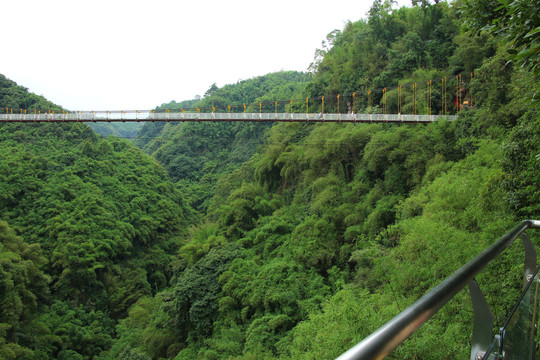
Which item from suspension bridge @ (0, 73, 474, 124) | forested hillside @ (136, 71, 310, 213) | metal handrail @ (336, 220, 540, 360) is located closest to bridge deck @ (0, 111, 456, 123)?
suspension bridge @ (0, 73, 474, 124)

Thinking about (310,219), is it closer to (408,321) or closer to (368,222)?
(368,222)

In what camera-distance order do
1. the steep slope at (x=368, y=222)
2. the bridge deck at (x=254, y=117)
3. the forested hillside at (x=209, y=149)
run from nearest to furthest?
1. the steep slope at (x=368, y=222)
2. the bridge deck at (x=254, y=117)
3. the forested hillside at (x=209, y=149)

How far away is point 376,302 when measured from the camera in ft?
19.5

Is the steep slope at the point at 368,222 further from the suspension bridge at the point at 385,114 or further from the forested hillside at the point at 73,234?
the forested hillside at the point at 73,234

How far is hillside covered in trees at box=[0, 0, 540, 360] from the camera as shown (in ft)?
17.3

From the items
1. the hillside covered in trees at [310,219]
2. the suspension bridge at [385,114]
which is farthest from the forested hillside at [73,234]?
the suspension bridge at [385,114]

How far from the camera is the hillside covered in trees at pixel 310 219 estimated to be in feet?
17.3

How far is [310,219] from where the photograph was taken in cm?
1242

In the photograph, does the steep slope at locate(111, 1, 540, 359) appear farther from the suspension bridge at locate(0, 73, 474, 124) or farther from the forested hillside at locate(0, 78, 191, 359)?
the forested hillside at locate(0, 78, 191, 359)

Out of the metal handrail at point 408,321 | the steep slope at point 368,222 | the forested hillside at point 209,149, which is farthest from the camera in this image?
the forested hillside at point 209,149

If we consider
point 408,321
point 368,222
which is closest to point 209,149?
point 368,222

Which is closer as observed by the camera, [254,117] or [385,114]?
[385,114]

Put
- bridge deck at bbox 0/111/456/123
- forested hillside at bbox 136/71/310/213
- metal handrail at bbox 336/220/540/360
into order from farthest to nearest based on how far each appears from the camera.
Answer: forested hillside at bbox 136/71/310/213 < bridge deck at bbox 0/111/456/123 < metal handrail at bbox 336/220/540/360

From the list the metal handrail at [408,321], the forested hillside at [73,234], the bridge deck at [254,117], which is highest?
the bridge deck at [254,117]
